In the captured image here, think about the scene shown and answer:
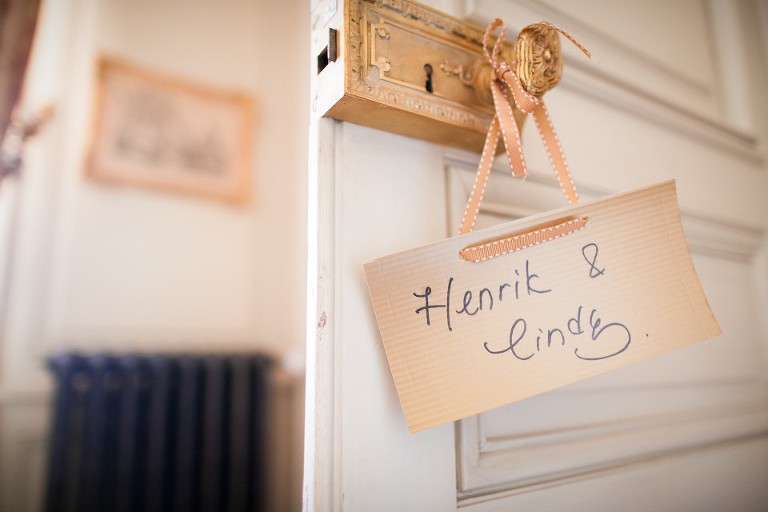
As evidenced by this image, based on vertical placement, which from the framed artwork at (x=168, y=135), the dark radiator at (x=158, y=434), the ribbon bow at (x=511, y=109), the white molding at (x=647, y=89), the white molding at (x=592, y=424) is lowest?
the dark radiator at (x=158, y=434)

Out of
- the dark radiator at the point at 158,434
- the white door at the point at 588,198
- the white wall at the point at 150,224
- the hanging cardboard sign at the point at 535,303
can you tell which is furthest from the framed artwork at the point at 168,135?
the hanging cardboard sign at the point at 535,303

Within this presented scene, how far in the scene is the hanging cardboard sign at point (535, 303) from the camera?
1.06 ft

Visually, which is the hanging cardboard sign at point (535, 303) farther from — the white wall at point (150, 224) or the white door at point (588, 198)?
the white wall at point (150, 224)

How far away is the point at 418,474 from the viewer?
0.35m

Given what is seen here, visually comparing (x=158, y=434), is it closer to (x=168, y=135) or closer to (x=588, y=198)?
(x=168, y=135)

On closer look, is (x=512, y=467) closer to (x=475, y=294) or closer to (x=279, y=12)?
(x=475, y=294)

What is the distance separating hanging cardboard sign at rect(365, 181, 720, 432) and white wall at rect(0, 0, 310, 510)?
53.4 inches

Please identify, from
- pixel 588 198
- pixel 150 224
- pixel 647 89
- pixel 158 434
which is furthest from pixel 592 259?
pixel 150 224

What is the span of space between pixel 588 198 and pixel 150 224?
1.45 m

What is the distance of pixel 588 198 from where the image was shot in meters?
0.51

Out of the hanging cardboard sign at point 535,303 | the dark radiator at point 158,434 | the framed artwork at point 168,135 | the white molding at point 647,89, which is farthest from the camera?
the framed artwork at point 168,135

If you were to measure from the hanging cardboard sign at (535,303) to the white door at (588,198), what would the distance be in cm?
4

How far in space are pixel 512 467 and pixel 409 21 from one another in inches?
15.7

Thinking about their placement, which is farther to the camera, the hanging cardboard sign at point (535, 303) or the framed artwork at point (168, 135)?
the framed artwork at point (168, 135)
